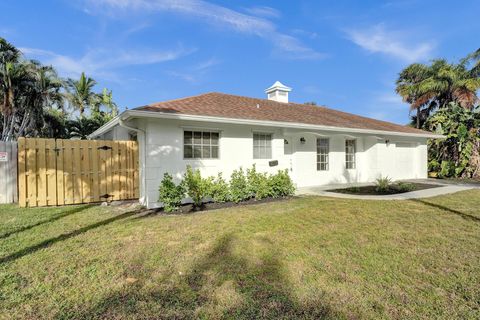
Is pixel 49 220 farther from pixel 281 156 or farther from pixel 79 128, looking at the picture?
pixel 79 128

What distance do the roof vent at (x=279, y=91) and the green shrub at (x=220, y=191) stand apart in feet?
28.8

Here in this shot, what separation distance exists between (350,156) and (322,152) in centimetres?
202

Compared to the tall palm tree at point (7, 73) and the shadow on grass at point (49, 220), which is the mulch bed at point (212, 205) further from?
the tall palm tree at point (7, 73)

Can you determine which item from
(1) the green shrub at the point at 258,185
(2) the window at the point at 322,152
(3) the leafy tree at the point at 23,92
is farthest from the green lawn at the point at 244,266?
(3) the leafy tree at the point at 23,92

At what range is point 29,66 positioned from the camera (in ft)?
54.0

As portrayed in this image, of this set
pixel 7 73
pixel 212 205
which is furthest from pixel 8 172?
pixel 7 73

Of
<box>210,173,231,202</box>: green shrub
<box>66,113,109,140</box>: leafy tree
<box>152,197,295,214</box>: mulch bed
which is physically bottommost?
<box>152,197,295,214</box>: mulch bed

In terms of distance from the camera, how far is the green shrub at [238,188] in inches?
335

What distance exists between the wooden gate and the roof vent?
9236 millimetres

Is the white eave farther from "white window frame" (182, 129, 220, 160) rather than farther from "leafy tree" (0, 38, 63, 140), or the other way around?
"leafy tree" (0, 38, 63, 140)

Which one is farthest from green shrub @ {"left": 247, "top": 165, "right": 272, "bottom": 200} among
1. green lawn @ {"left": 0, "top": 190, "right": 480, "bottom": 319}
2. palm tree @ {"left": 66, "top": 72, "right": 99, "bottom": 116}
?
palm tree @ {"left": 66, "top": 72, "right": 99, "bottom": 116}

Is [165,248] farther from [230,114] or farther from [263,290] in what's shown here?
[230,114]

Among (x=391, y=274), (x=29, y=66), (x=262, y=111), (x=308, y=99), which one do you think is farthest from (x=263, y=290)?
(x=308, y=99)

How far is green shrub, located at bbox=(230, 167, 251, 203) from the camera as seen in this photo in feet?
27.9
